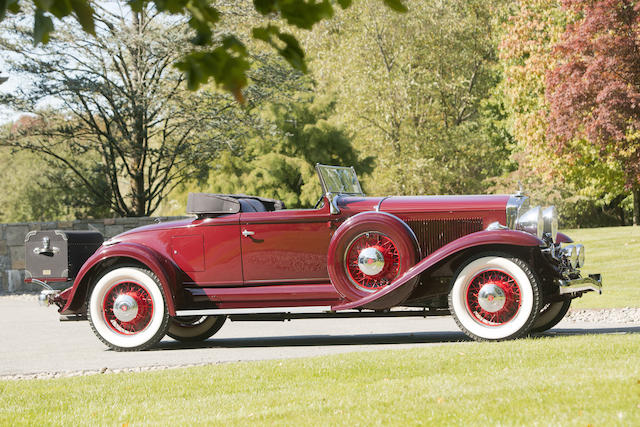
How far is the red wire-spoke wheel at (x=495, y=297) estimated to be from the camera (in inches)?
307

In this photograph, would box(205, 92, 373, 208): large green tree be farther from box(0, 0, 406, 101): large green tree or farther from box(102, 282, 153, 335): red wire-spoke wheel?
box(0, 0, 406, 101): large green tree

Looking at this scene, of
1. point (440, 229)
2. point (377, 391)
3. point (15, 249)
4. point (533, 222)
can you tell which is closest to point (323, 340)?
point (440, 229)

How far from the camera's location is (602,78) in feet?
67.8

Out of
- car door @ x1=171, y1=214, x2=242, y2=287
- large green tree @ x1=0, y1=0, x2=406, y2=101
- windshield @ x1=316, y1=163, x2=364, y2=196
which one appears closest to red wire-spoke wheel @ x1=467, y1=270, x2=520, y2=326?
windshield @ x1=316, y1=163, x2=364, y2=196

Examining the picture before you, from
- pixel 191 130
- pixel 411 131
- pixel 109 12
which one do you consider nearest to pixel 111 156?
pixel 191 130

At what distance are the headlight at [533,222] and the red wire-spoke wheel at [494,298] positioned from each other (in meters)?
0.71

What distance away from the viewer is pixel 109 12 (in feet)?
65.2

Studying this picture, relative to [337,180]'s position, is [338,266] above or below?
below

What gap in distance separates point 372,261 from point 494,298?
4.01 ft

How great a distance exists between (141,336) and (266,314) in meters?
1.36

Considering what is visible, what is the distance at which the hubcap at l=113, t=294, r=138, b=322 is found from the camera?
348 inches

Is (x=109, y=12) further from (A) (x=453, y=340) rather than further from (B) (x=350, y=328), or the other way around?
(A) (x=453, y=340)

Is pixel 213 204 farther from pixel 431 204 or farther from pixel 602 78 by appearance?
pixel 602 78

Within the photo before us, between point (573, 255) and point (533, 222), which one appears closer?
point (533, 222)
